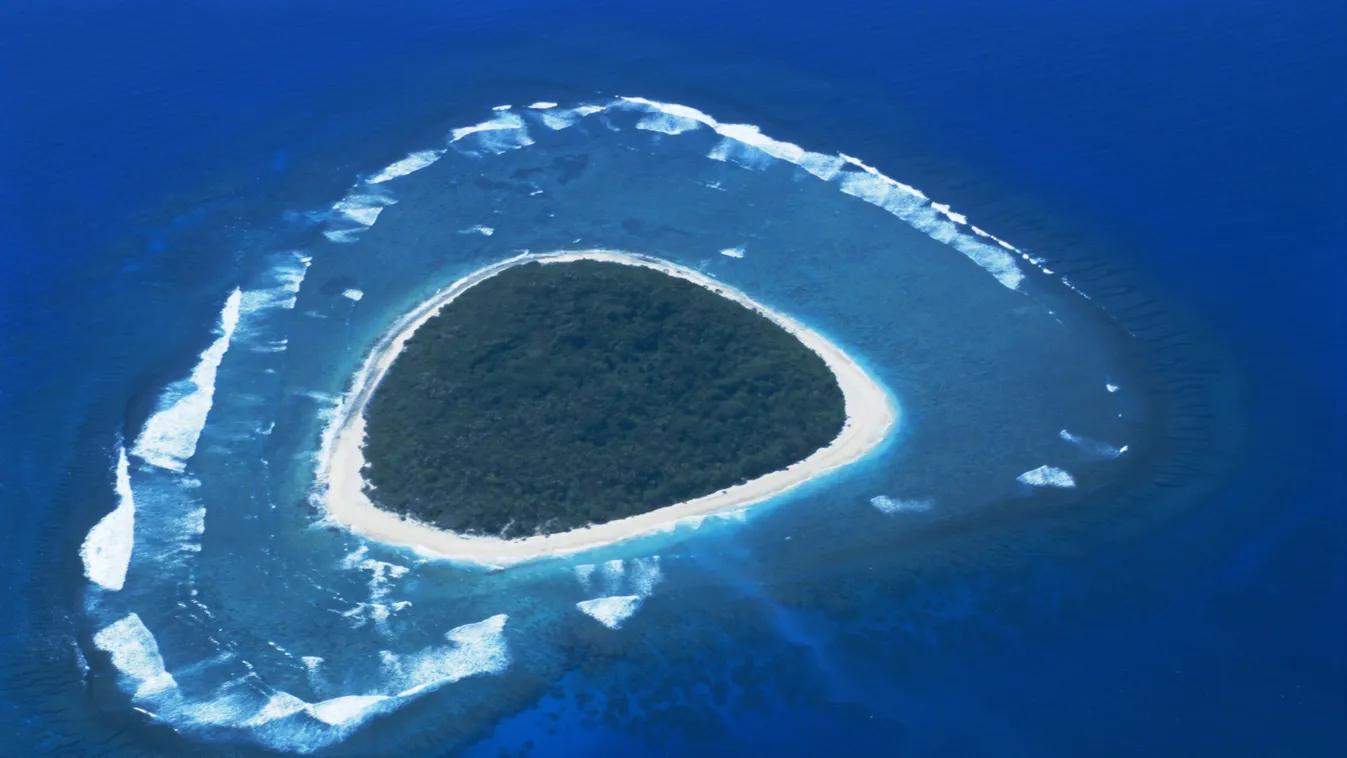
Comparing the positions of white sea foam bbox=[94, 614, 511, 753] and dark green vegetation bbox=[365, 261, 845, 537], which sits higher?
dark green vegetation bbox=[365, 261, 845, 537]

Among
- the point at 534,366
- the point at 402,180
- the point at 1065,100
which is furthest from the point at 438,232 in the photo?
the point at 1065,100

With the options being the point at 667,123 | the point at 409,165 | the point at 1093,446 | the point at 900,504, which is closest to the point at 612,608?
the point at 900,504

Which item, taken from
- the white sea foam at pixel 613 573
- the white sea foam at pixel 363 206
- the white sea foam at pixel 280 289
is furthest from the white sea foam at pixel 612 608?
the white sea foam at pixel 363 206

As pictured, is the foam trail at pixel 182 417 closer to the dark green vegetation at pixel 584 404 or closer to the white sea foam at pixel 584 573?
the dark green vegetation at pixel 584 404

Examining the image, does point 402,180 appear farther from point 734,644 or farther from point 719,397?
point 734,644

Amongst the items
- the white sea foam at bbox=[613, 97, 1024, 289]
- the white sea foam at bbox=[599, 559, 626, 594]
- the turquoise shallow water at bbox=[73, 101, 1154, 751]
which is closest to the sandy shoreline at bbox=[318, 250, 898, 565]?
the turquoise shallow water at bbox=[73, 101, 1154, 751]

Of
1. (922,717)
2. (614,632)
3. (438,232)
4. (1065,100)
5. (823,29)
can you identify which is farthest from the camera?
(823,29)

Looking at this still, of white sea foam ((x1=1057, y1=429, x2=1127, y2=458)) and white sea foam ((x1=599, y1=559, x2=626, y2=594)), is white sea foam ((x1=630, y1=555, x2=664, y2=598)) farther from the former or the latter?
white sea foam ((x1=1057, y1=429, x2=1127, y2=458))
